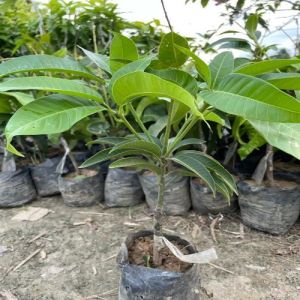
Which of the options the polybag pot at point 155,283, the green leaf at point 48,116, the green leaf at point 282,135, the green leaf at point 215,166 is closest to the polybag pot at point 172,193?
the polybag pot at point 155,283

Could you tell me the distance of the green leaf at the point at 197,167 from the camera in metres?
0.79

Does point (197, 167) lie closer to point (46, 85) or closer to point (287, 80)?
point (287, 80)

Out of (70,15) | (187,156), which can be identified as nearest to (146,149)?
(187,156)

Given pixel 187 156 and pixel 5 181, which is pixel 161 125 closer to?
pixel 187 156

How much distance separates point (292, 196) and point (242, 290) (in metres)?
0.54

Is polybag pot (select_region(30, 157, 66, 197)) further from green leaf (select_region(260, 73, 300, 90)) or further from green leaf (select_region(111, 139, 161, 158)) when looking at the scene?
green leaf (select_region(260, 73, 300, 90))

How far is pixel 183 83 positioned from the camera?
2.24 ft

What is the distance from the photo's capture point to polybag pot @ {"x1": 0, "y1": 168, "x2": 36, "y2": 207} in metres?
2.01

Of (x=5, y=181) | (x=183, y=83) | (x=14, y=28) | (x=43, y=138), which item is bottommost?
(x=5, y=181)

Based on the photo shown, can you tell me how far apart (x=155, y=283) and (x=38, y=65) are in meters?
0.71

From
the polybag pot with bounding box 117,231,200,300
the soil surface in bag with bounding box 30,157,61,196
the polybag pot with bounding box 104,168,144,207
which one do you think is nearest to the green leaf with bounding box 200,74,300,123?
the polybag pot with bounding box 117,231,200,300

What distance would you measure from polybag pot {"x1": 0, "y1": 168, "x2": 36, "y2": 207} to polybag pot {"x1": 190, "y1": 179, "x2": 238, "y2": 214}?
1098mm

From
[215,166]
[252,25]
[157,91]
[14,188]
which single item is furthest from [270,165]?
[14,188]

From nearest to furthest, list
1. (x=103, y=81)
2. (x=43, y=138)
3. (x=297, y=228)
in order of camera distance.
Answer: (x=103, y=81) < (x=297, y=228) < (x=43, y=138)
